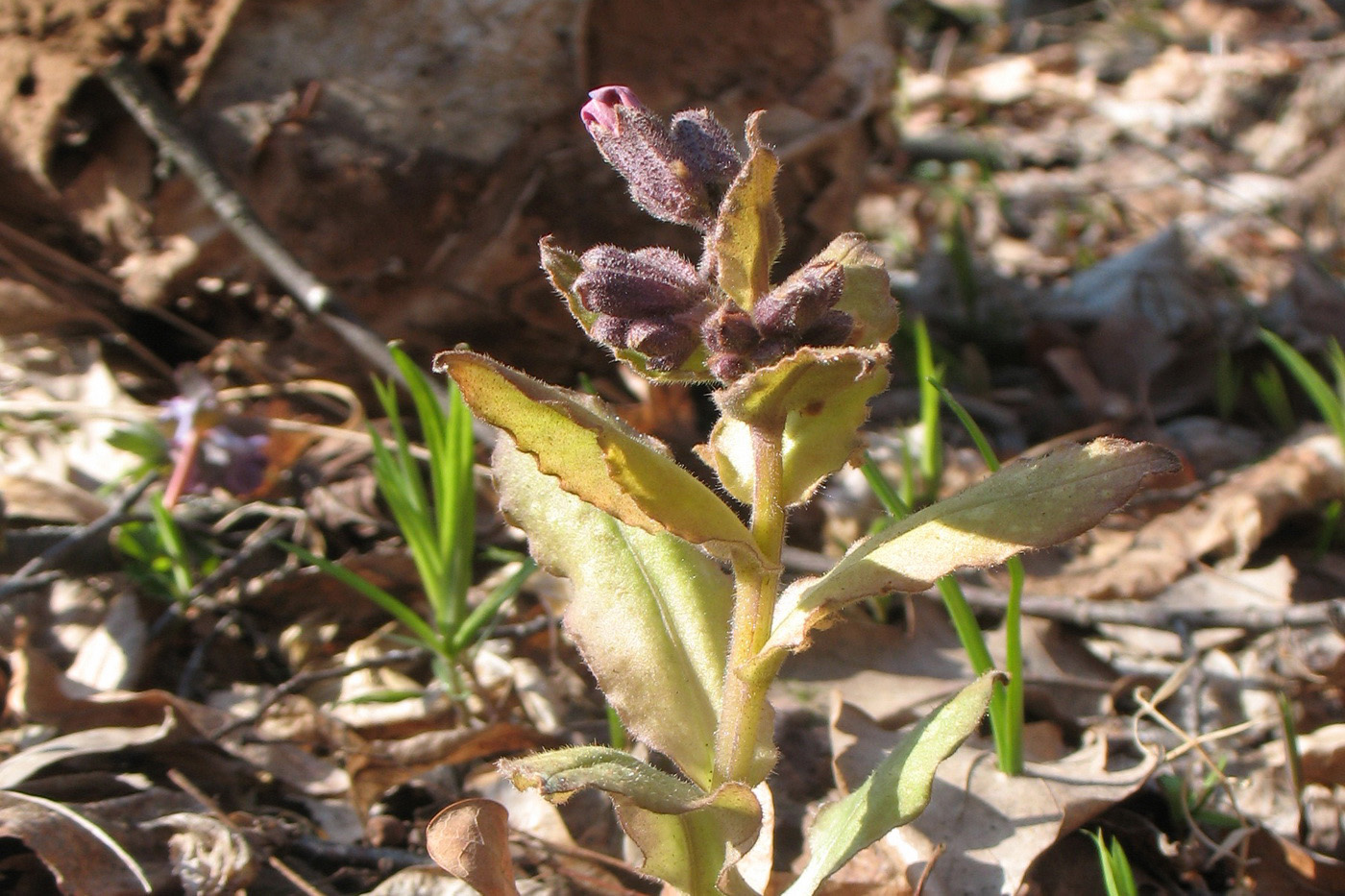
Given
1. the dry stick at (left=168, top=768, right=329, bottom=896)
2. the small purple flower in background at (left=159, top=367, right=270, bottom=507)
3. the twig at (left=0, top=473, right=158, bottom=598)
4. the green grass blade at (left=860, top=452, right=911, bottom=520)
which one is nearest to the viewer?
the dry stick at (left=168, top=768, right=329, bottom=896)

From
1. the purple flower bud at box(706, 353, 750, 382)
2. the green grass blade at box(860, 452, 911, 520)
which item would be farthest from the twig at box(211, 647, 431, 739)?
the purple flower bud at box(706, 353, 750, 382)

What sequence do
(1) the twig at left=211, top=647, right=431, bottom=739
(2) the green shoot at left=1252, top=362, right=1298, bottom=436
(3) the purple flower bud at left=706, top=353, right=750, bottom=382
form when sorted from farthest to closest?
(2) the green shoot at left=1252, top=362, right=1298, bottom=436, (1) the twig at left=211, top=647, right=431, bottom=739, (3) the purple flower bud at left=706, top=353, right=750, bottom=382

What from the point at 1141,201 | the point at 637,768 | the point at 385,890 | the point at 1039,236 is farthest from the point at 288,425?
the point at 1141,201

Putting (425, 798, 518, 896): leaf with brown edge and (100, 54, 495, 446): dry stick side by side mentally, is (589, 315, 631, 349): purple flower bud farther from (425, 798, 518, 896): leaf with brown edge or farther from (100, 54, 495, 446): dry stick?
(100, 54, 495, 446): dry stick

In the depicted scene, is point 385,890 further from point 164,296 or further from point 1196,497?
point 1196,497

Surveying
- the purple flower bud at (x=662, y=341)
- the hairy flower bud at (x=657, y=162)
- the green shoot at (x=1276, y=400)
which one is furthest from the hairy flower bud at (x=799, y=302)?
the green shoot at (x=1276, y=400)

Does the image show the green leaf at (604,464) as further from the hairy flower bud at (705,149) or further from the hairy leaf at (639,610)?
the hairy flower bud at (705,149)
